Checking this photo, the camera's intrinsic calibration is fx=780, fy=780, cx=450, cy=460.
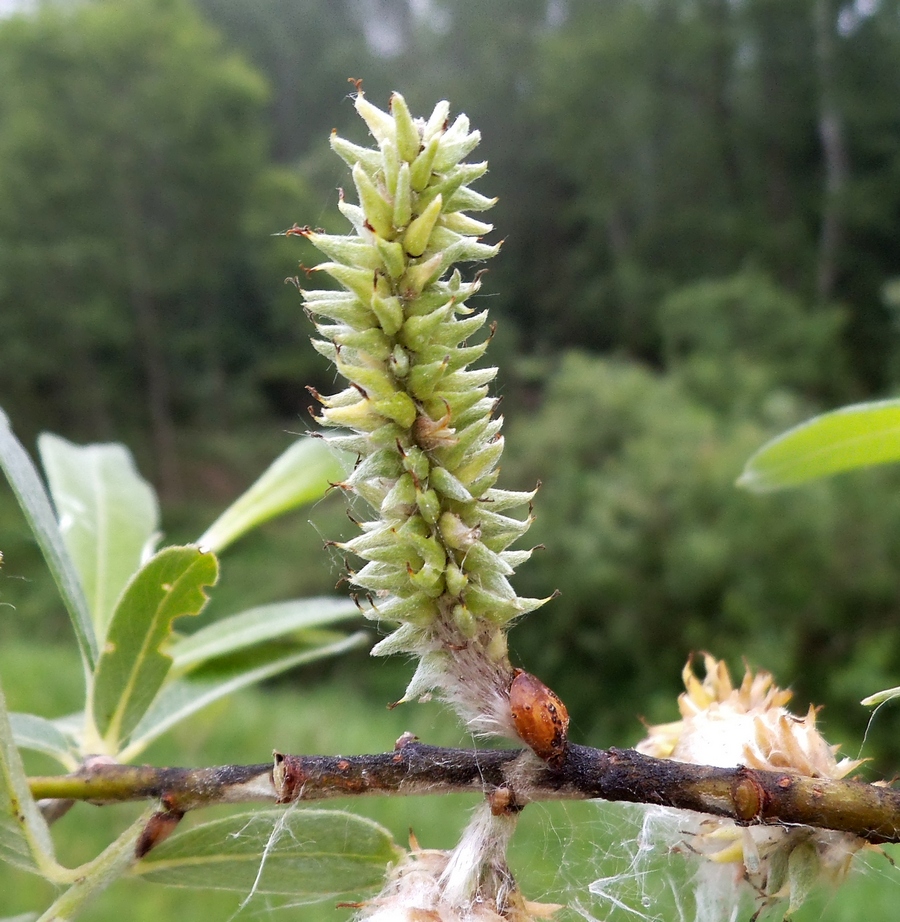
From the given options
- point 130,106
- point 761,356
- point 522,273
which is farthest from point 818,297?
point 130,106

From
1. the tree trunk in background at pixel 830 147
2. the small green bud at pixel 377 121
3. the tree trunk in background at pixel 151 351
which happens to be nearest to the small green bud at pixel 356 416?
the small green bud at pixel 377 121

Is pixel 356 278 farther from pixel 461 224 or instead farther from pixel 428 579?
pixel 428 579

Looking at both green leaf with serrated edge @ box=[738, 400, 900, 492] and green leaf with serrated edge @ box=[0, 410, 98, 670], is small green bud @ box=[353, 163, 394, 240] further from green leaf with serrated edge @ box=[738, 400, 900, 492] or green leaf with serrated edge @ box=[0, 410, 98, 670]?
green leaf with serrated edge @ box=[738, 400, 900, 492]

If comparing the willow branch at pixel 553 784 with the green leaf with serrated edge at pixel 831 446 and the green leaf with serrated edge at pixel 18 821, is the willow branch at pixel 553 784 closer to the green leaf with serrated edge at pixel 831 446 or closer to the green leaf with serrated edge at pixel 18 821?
the green leaf with serrated edge at pixel 18 821

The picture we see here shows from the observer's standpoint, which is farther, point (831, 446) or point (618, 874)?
point (831, 446)

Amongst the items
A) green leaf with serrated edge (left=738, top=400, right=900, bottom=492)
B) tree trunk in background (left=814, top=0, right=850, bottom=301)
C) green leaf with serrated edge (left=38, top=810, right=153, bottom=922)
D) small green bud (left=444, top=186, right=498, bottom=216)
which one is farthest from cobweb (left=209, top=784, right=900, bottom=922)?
tree trunk in background (left=814, top=0, right=850, bottom=301)

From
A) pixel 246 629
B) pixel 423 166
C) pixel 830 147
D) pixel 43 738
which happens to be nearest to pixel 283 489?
pixel 246 629
